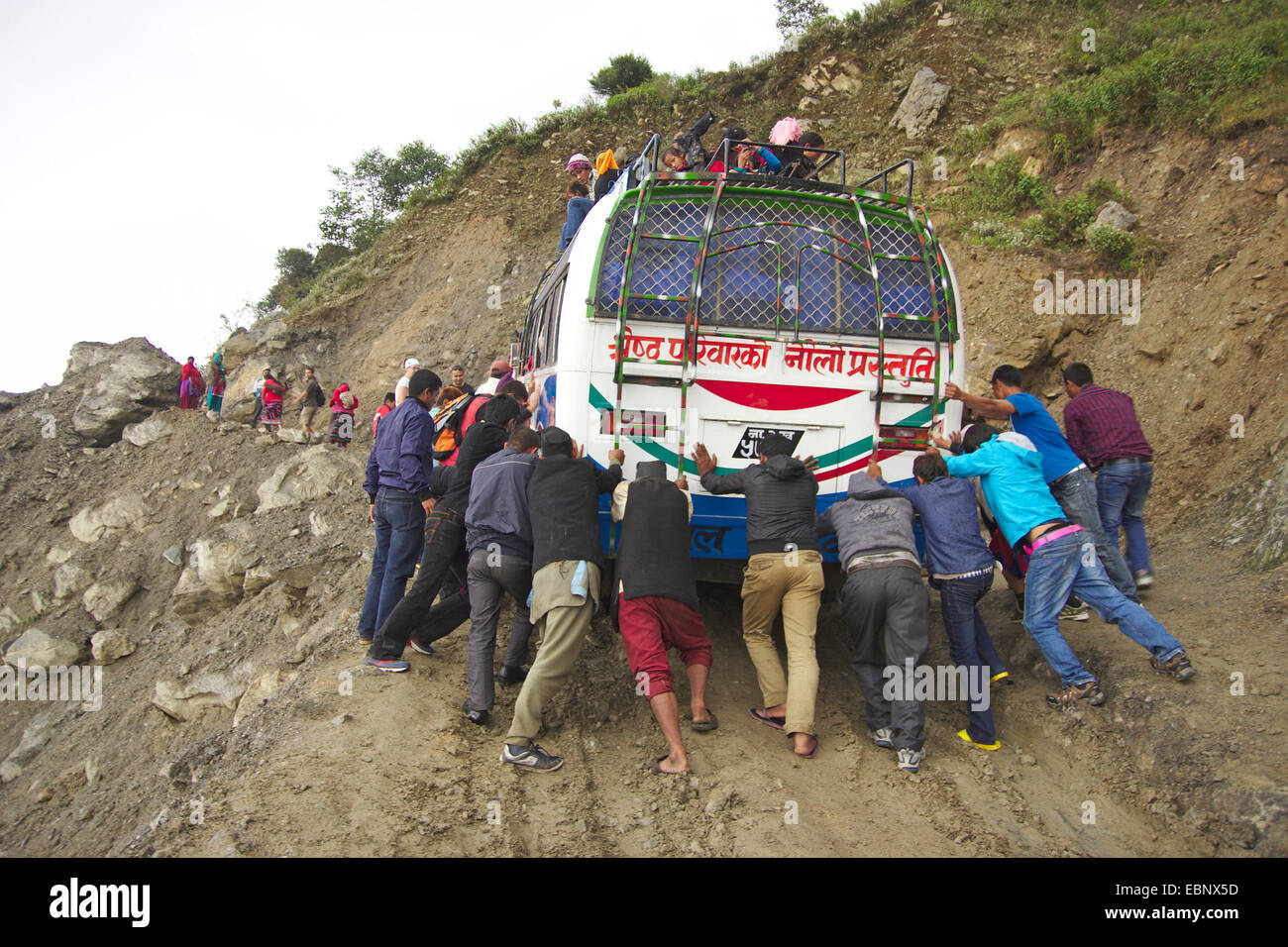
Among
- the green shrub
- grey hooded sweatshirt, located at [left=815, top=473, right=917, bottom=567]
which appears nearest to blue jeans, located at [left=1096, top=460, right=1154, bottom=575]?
grey hooded sweatshirt, located at [left=815, top=473, right=917, bottom=567]

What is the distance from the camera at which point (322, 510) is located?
37.3 feet

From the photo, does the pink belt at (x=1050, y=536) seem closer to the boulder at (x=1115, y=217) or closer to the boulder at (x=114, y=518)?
the boulder at (x=1115, y=217)

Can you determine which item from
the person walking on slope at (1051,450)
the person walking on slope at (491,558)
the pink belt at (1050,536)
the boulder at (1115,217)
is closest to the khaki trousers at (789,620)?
the pink belt at (1050,536)

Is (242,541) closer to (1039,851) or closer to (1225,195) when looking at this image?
(1039,851)

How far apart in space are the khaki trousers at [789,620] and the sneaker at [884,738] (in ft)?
1.41

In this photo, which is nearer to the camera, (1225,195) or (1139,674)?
(1139,674)

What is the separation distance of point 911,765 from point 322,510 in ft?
29.8

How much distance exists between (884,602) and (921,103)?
1479 centimetres

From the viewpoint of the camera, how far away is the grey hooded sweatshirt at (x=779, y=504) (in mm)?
5039

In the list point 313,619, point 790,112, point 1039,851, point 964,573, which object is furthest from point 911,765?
point 790,112

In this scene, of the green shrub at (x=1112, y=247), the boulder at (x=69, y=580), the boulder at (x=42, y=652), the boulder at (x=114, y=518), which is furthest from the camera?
the boulder at (x=114, y=518)

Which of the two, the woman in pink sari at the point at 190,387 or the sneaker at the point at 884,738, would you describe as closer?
the sneaker at the point at 884,738

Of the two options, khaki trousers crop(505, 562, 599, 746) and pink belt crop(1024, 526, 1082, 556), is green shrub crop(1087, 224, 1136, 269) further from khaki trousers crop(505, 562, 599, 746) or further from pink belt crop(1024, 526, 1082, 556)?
khaki trousers crop(505, 562, 599, 746)

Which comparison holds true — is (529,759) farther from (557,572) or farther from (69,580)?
A: (69,580)
